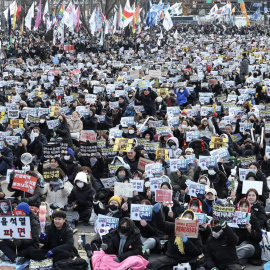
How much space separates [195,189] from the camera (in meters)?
11.2

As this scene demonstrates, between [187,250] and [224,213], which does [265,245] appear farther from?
[187,250]

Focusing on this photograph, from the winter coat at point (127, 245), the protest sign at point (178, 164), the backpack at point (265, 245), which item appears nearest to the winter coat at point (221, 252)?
the backpack at point (265, 245)

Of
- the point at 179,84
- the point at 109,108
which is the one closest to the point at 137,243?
the point at 109,108

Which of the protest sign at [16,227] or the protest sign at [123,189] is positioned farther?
the protest sign at [123,189]

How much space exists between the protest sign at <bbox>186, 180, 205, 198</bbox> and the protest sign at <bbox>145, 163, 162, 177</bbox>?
3.60ft

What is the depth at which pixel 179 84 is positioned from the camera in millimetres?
23266

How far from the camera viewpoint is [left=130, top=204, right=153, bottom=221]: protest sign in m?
10.1

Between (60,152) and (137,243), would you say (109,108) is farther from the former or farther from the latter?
(137,243)

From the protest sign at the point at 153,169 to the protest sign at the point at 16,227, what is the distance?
3.26 metres

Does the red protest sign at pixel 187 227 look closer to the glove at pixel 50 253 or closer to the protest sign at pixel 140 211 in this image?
the protest sign at pixel 140 211

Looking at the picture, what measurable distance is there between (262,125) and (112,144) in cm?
393

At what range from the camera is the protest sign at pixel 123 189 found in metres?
11.3

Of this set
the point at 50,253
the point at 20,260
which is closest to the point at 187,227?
the point at 50,253

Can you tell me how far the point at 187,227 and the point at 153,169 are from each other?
310 cm
